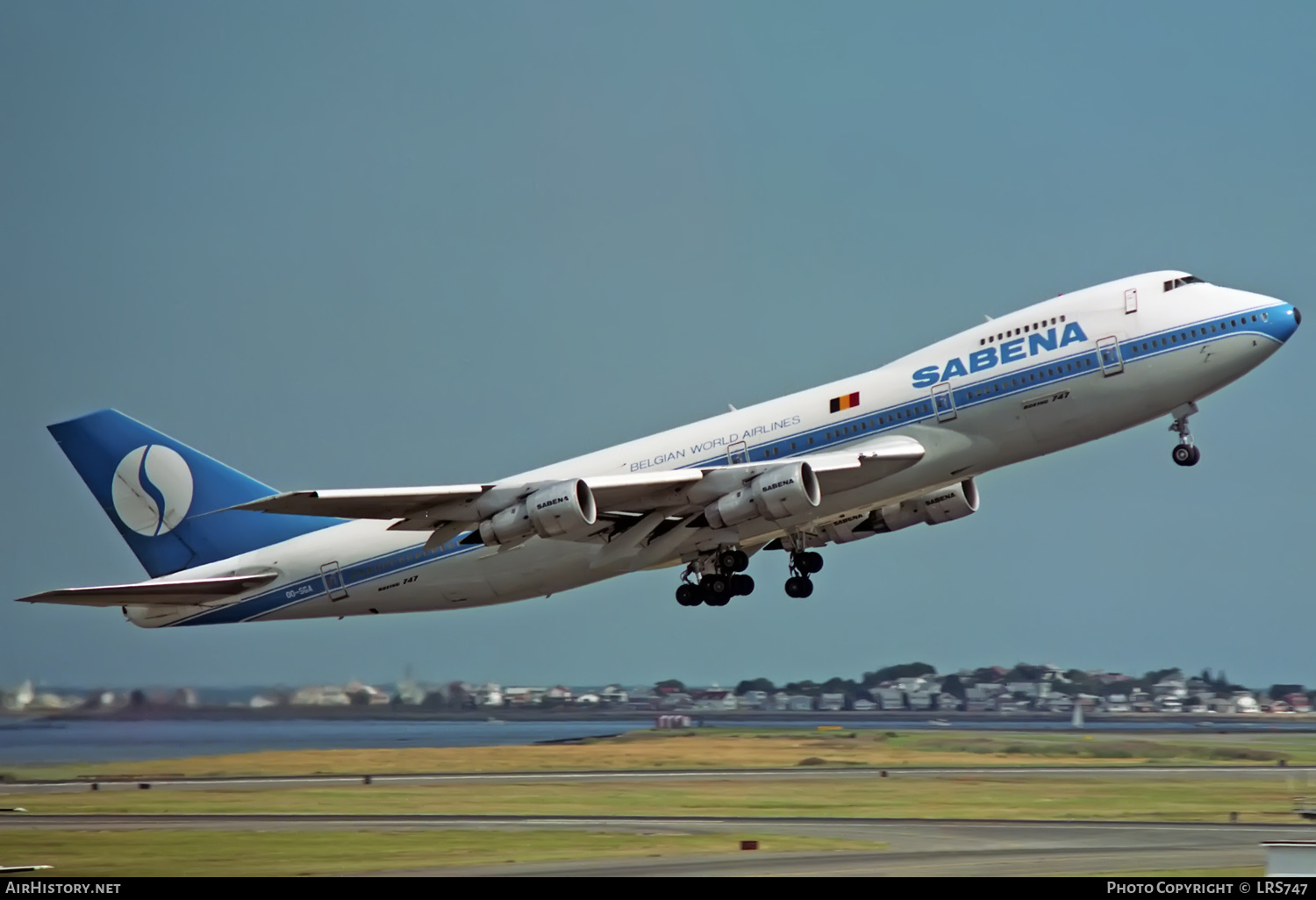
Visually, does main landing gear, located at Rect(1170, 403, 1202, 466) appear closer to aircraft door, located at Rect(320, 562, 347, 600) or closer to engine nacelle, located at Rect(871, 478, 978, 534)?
engine nacelle, located at Rect(871, 478, 978, 534)

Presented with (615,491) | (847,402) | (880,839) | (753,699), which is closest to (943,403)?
(847,402)

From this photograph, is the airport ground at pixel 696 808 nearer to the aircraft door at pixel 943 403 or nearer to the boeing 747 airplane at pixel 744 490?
the boeing 747 airplane at pixel 744 490

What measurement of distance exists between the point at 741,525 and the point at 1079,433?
777 cm

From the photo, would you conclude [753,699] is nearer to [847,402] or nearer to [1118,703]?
[1118,703]

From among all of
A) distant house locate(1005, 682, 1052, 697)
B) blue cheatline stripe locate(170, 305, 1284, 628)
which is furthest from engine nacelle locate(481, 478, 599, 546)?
distant house locate(1005, 682, 1052, 697)

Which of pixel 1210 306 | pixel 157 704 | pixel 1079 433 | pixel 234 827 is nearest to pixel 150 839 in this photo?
pixel 234 827

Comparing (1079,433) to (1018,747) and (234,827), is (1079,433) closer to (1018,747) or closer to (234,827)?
(1018,747)

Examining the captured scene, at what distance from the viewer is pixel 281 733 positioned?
1711 inches

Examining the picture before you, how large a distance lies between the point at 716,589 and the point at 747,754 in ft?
15.2

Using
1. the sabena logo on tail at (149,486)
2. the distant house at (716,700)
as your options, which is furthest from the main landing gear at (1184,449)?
the sabena logo on tail at (149,486)

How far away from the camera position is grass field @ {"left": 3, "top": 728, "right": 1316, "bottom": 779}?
40250mm

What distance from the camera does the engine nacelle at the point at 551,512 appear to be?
1400 inches

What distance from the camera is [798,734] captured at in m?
44.7
